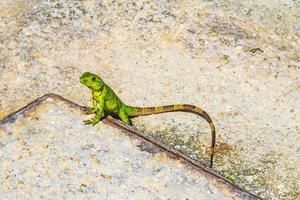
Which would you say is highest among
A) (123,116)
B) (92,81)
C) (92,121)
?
(92,81)

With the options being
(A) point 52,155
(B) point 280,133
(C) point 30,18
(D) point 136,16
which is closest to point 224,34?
(D) point 136,16

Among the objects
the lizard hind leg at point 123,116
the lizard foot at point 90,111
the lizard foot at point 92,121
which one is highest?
the lizard foot at point 90,111

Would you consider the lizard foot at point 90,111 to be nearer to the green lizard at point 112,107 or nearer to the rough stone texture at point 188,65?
the green lizard at point 112,107

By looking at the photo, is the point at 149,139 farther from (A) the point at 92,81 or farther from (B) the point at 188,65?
(B) the point at 188,65

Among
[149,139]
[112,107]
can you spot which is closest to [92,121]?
[112,107]

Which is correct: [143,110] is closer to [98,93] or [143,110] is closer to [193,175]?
[98,93]

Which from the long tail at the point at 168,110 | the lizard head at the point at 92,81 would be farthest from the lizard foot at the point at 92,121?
the long tail at the point at 168,110
